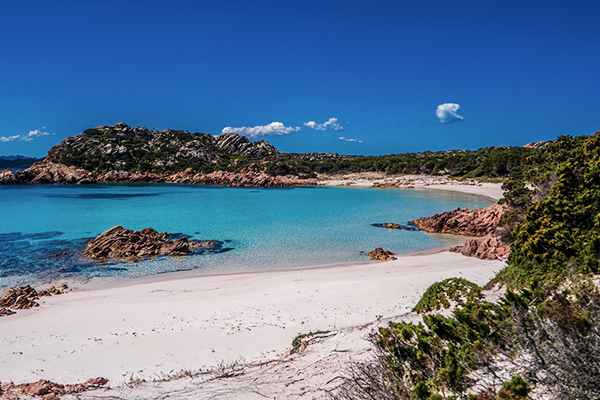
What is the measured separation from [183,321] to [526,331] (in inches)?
316

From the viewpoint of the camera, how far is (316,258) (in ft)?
58.7

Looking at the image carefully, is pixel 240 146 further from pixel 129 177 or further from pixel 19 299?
pixel 19 299

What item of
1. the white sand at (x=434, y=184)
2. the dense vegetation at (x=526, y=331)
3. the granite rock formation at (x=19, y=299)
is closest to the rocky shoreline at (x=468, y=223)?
the dense vegetation at (x=526, y=331)

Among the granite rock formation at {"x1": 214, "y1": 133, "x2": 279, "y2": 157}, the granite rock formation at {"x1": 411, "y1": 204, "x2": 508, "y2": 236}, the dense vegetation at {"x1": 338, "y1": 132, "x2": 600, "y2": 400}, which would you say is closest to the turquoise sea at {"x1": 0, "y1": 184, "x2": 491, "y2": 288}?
the granite rock formation at {"x1": 411, "y1": 204, "x2": 508, "y2": 236}

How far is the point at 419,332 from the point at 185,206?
1504 inches

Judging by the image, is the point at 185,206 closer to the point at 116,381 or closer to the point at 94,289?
the point at 94,289

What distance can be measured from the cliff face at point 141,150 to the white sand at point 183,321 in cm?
8039

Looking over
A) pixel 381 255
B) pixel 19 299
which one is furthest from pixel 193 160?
pixel 19 299

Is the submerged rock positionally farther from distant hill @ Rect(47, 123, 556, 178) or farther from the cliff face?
the cliff face

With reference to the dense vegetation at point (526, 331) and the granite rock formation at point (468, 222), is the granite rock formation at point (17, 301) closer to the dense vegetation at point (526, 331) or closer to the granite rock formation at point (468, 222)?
the dense vegetation at point (526, 331)

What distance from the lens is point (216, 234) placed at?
78.2 ft

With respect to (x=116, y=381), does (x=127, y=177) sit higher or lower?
higher

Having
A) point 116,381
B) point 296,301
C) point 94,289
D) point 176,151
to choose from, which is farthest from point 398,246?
point 176,151

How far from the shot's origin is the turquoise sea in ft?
53.7
